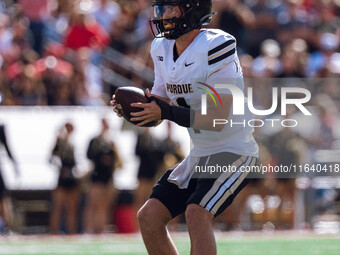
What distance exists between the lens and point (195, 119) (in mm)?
4258

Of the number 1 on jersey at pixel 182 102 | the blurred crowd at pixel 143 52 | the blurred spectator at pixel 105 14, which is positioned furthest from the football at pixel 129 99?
the blurred spectator at pixel 105 14

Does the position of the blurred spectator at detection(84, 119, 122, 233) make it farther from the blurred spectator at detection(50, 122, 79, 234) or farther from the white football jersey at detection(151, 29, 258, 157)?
the white football jersey at detection(151, 29, 258, 157)

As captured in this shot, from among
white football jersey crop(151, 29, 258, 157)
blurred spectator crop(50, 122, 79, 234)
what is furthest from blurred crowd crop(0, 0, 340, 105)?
white football jersey crop(151, 29, 258, 157)

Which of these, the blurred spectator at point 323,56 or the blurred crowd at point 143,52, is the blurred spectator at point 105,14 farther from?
the blurred spectator at point 323,56

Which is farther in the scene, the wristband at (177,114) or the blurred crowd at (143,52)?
the blurred crowd at (143,52)

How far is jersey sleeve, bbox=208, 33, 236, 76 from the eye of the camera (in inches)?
170

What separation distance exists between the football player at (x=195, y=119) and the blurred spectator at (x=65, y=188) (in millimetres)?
5334

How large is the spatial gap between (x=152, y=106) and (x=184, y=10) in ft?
2.16

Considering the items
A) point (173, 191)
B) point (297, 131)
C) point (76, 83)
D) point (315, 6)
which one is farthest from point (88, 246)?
point (315, 6)

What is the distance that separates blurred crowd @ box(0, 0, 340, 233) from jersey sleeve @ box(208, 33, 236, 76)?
5702 mm

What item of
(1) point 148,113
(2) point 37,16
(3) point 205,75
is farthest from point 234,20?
(1) point 148,113

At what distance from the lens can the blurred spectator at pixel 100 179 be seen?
975cm

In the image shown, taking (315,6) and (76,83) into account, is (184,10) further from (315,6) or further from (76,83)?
(315,6)

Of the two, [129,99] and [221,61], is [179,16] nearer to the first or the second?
[221,61]
